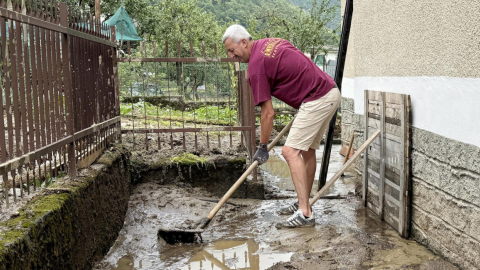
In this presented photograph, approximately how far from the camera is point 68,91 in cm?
373

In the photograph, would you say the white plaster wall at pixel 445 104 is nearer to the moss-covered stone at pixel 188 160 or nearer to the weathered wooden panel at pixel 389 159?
the weathered wooden panel at pixel 389 159

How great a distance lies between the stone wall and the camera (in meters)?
2.94

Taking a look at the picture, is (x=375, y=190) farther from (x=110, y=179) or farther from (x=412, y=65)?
(x=110, y=179)

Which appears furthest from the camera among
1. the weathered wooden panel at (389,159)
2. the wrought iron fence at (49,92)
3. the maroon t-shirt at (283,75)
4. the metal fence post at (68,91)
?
the maroon t-shirt at (283,75)

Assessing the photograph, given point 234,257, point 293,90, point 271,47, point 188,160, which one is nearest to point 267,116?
point 293,90

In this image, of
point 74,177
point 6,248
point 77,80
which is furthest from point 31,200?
point 77,80

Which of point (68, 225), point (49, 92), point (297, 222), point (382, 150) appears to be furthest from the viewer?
point (382, 150)

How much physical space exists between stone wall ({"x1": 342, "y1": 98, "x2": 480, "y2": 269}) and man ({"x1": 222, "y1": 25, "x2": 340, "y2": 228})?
915mm

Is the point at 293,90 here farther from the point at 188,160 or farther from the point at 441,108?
the point at 188,160

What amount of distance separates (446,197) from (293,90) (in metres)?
1.72

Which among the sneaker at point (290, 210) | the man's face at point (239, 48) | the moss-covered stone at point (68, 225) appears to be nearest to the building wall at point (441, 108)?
the sneaker at point (290, 210)

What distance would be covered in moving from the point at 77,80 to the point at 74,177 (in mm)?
869

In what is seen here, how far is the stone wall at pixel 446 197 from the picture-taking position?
294 cm

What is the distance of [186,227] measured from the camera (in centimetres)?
453
